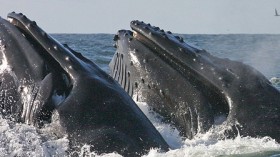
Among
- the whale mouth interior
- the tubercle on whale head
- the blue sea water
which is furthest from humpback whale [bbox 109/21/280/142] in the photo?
the tubercle on whale head

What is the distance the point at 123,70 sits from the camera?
8.16 m

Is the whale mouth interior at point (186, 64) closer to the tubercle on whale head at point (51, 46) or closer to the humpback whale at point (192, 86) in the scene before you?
the humpback whale at point (192, 86)

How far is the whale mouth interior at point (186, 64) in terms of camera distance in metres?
7.32

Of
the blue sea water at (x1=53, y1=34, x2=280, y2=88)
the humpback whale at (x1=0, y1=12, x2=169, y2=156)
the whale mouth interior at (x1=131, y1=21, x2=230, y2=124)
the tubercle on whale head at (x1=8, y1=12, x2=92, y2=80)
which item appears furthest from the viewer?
the blue sea water at (x1=53, y1=34, x2=280, y2=88)

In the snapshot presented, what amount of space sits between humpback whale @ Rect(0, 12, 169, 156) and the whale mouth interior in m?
1.22

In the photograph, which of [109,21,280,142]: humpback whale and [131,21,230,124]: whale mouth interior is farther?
[131,21,230,124]: whale mouth interior

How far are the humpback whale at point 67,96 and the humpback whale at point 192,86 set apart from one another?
1105mm

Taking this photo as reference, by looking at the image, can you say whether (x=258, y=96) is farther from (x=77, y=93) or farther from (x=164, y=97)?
(x=77, y=93)

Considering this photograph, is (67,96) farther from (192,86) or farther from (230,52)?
(230,52)

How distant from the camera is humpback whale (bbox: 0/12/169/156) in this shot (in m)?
5.85

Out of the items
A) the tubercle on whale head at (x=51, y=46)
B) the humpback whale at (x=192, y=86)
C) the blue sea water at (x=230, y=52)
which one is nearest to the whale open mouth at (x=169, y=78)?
the humpback whale at (x=192, y=86)

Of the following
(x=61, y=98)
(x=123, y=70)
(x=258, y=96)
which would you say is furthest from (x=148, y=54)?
(x=61, y=98)

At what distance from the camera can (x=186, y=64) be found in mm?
7605

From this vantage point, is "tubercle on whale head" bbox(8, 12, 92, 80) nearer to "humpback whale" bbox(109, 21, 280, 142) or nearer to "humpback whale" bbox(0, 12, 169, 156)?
"humpback whale" bbox(0, 12, 169, 156)
